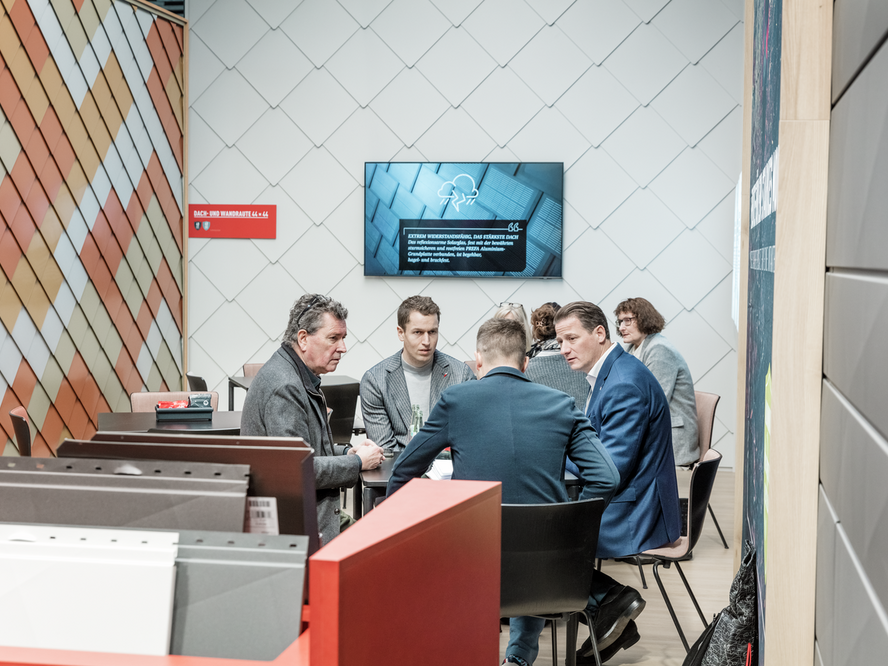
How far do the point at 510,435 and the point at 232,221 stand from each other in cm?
443

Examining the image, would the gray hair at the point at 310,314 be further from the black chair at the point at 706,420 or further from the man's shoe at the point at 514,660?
the black chair at the point at 706,420

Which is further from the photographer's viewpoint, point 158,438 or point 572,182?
point 572,182

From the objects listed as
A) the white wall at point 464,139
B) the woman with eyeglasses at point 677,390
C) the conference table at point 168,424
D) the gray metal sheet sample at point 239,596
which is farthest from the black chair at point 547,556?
the white wall at point 464,139

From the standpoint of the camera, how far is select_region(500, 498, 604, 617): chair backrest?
81.0 inches

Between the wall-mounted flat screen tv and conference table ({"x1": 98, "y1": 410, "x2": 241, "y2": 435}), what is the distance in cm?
250

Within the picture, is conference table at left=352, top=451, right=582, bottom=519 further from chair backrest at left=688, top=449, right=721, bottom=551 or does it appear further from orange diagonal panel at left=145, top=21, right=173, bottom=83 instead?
orange diagonal panel at left=145, top=21, right=173, bottom=83

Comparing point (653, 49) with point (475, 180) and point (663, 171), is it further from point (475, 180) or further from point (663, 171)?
point (475, 180)

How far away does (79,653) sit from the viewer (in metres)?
0.94

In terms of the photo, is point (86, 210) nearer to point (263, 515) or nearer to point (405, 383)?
point (405, 383)

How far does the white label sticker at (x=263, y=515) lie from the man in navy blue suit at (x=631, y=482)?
1.71 m

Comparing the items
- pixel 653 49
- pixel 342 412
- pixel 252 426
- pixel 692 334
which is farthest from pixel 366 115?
pixel 252 426

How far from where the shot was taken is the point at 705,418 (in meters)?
4.07

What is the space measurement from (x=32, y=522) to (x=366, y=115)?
5.26 metres

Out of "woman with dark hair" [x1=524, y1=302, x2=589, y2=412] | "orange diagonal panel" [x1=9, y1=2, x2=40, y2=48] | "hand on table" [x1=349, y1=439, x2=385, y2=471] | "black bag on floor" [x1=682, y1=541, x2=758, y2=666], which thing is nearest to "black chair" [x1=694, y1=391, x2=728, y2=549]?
"woman with dark hair" [x1=524, y1=302, x2=589, y2=412]
